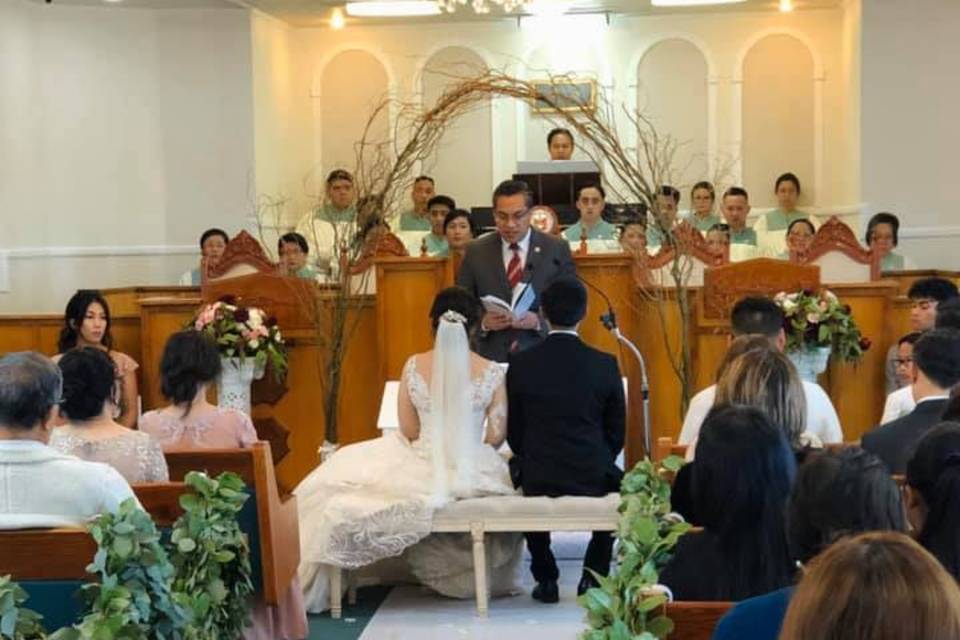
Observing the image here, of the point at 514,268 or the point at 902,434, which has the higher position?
the point at 514,268

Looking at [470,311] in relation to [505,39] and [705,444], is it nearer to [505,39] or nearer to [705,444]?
[705,444]

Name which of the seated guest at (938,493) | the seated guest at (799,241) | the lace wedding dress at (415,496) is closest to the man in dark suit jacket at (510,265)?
the lace wedding dress at (415,496)

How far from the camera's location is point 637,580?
2.96 m

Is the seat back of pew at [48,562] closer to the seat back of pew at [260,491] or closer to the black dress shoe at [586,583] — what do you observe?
the seat back of pew at [260,491]

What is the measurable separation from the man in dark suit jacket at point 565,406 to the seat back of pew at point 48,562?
2.60 m

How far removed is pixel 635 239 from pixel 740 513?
5581mm

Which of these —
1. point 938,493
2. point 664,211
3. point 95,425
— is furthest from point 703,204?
point 938,493

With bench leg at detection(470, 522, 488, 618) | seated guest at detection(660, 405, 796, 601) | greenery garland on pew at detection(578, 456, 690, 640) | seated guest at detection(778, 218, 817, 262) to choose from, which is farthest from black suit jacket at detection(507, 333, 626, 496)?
seated guest at detection(778, 218, 817, 262)

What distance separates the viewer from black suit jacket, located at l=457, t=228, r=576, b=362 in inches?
287

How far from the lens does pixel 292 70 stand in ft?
48.1

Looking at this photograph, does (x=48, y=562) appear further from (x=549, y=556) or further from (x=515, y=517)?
(x=549, y=556)

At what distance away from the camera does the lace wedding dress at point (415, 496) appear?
19.4 feet

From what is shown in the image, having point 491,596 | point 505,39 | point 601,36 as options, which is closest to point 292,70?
point 505,39

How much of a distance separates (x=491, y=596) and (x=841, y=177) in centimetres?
822
